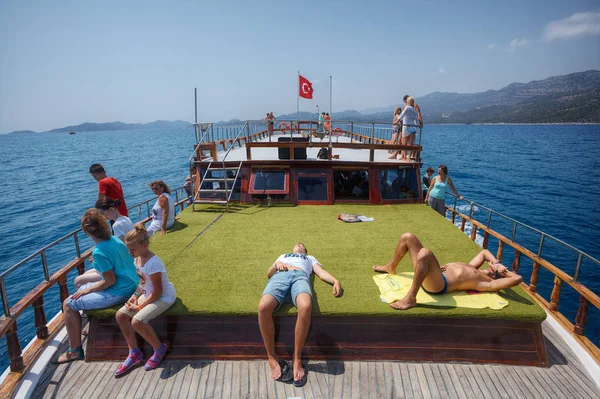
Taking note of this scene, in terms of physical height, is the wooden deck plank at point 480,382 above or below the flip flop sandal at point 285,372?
below

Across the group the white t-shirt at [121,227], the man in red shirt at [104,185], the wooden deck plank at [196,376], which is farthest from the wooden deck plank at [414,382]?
the man in red shirt at [104,185]

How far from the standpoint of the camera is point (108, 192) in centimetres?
674

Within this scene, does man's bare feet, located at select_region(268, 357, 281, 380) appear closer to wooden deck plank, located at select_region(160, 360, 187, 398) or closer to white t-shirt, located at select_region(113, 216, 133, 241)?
wooden deck plank, located at select_region(160, 360, 187, 398)

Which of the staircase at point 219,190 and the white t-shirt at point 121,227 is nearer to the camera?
the white t-shirt at point 121,227

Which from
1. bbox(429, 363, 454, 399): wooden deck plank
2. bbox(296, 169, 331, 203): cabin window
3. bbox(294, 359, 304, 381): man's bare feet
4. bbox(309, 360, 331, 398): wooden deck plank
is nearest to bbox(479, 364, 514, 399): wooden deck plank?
bbox(429, 363, 454, 399): wooden deck plank

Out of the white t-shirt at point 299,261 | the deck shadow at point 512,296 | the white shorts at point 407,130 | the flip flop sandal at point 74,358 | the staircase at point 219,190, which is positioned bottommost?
the flip flop sandal at point 74,358

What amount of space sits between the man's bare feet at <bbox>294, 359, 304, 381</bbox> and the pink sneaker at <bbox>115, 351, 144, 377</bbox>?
7.77 ft

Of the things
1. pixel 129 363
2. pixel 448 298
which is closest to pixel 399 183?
pixel 448 298

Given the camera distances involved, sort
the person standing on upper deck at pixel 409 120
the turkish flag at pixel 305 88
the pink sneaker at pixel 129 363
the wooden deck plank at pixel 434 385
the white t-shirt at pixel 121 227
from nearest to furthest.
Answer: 1. the wooden deck plank at pixel 434 385
2. the pink sneaker at pixel 129 363
3. the white t-shirt at pixel 121 227
4. the person standing on upper deck at pixel 409 120
5. the turkish flag at pixel 305 88

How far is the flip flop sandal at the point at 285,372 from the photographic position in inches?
168

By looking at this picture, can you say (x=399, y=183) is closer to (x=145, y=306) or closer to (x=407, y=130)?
(x=407, y=130)

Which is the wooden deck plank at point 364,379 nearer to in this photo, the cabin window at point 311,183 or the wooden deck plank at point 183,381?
the wooden deck plank at point 183,381

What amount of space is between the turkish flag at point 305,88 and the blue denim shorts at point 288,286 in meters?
13.0

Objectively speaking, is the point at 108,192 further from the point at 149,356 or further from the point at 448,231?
the point at 448,231
